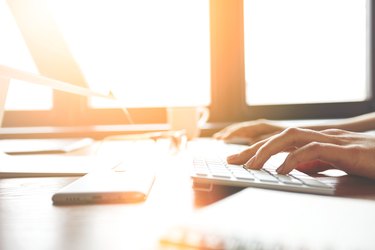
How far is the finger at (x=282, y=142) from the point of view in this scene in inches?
26.8

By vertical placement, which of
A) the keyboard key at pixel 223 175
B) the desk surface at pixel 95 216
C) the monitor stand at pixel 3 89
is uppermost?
the monitor stand at pixel 3 89

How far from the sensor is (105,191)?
52 centimetres

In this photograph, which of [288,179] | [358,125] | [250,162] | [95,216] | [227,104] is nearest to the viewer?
[95,216]

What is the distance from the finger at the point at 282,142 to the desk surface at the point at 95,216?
0.08 m

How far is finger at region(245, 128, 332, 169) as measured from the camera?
68 centimetres

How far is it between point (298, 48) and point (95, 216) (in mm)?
1904

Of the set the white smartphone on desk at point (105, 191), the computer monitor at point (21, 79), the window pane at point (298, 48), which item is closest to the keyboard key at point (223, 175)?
the white smartphone on desk at point (105, 191)

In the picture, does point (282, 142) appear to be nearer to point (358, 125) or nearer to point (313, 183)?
point (313, 183)

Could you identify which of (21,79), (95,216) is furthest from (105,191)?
(21,79)

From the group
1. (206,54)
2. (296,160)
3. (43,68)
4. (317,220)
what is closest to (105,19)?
(206,54)

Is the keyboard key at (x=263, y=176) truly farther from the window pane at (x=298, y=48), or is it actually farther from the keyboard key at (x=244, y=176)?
the window pane at (x=298, y=48)

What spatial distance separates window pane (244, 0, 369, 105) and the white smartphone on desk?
63.4 inches

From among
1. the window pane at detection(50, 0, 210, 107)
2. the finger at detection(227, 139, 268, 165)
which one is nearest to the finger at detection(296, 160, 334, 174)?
the finger at detection(227, 139, 268, 165)

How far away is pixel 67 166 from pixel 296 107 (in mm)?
1544
